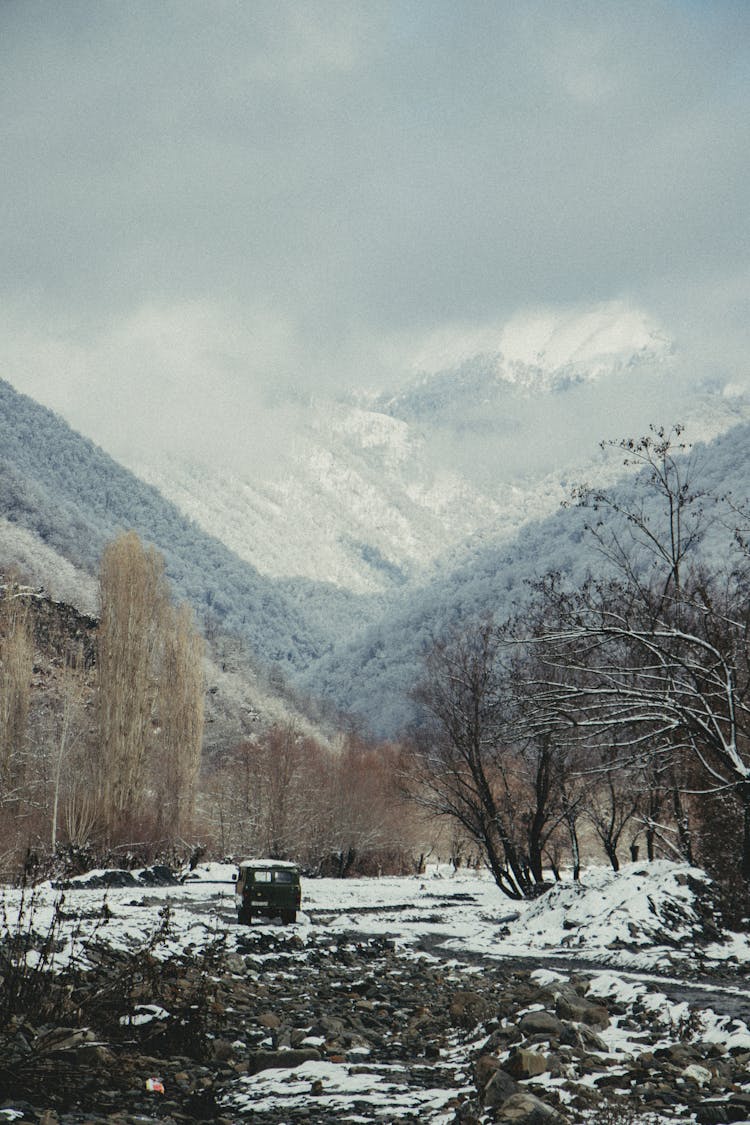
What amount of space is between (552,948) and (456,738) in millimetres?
9681

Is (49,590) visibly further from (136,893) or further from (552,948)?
(552,948)

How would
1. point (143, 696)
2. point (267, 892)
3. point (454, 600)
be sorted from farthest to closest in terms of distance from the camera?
point (454, 600)
point (143, 696)
point (267, 892)

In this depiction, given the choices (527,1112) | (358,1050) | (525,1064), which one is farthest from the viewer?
(358,1050)

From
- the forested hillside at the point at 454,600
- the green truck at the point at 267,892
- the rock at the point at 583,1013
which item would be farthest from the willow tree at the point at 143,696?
the forested hillside at the point at 454,600

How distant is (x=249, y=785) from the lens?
52.0 meters

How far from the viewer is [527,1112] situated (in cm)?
563

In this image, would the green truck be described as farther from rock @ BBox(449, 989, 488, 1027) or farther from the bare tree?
rock @ BBox(449, 989, 488, 1027)

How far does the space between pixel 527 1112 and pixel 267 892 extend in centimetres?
1677

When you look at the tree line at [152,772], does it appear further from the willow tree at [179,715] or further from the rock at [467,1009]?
the rock at [467,1009]

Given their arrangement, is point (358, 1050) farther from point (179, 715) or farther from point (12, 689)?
point (179, 715)

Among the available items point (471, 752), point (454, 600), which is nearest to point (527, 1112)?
point (471, 752)

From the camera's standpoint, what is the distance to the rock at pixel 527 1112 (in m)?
5.54

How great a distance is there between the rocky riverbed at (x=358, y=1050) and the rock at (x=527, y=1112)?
0.01m

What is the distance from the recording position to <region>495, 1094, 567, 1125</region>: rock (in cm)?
554
